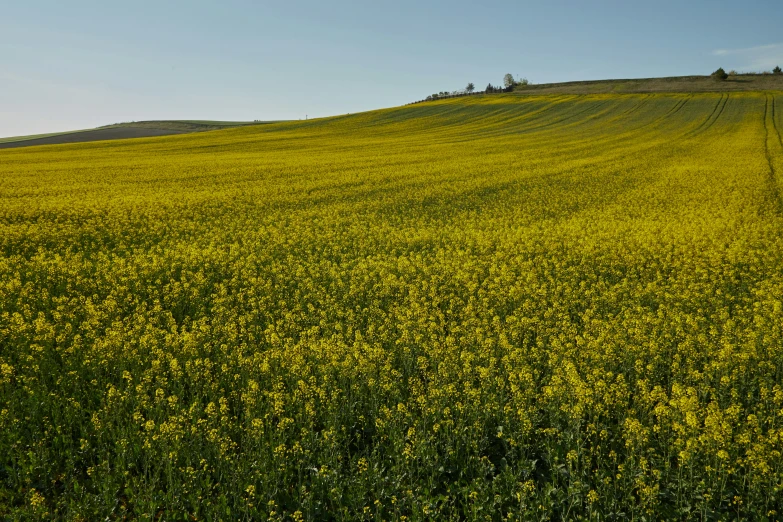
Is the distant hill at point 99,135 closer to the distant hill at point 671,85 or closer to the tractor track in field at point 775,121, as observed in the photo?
the distant hill at point 671,85

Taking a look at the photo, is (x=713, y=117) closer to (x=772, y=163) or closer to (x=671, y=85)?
(x=671, y=85)

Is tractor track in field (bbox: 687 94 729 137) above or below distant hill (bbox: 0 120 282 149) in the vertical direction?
below

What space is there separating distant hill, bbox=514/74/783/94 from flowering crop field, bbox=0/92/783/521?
70509 mm

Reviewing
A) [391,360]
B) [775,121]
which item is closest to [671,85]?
[775,121]

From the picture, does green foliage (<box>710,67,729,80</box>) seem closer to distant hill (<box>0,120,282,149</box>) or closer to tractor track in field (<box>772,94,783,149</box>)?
tractor track in field (<box>772,94,783,149</box>)

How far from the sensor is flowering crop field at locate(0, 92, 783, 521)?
4.80m

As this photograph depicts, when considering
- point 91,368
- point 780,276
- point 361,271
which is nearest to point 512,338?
point 361,271

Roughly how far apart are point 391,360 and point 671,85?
3633 inches

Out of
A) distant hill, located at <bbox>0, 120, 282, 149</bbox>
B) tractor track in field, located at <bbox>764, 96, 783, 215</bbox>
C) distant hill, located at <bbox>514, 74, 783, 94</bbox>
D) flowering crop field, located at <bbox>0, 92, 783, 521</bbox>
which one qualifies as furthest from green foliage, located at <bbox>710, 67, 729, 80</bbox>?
distant hill, located at <bbox>0, 120, 282, 149</bbox>

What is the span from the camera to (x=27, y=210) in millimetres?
17812

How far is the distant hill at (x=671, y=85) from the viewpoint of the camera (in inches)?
3066

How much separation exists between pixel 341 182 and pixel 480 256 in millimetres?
14659

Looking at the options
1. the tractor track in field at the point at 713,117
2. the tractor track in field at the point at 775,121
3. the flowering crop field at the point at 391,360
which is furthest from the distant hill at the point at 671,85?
the flowering crop field at the point at 391,360

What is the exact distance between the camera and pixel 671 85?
268ft
